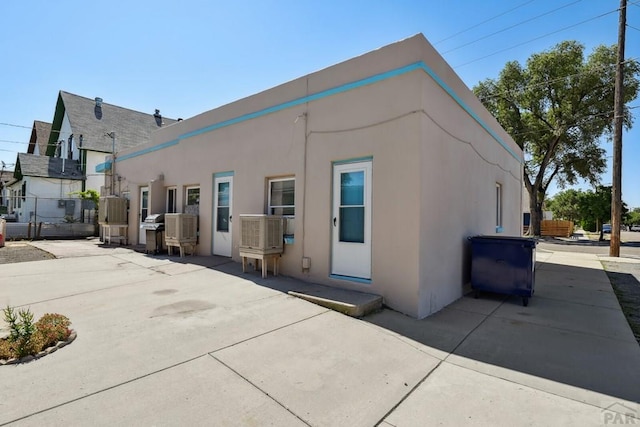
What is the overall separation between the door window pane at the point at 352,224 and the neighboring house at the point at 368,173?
0.02 meters

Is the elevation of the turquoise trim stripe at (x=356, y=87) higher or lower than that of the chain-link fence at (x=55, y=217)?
higher

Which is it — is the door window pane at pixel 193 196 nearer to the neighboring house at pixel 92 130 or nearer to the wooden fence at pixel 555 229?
the neighboring house at pixel 92 130

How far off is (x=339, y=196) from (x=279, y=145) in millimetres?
1891

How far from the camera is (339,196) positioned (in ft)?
17.9

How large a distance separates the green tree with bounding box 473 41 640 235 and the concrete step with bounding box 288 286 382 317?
77.1ft

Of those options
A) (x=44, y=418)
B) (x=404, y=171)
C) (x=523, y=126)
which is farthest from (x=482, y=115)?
(x=523, y=126)

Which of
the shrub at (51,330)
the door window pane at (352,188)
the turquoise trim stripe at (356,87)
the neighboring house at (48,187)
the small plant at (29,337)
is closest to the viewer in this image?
the small plant at (29,337)

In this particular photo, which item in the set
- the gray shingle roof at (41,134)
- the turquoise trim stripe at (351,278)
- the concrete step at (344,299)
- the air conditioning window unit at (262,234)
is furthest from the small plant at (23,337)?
the gray shingle roof at (41,134)

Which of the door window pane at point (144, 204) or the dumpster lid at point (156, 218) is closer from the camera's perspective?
the dumpster lid at point (156, 218)

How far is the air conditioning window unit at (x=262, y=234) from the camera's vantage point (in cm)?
586

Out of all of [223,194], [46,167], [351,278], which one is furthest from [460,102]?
[46,167]

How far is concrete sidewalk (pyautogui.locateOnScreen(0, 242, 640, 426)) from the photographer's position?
2.26 m

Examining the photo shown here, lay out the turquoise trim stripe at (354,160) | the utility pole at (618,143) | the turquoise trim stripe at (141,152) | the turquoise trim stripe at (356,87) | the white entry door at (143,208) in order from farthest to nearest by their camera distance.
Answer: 1. the utility pole at (618,143)
2. the white entry door at (143,208)
3. the turquoise trim stripe at (141,152)
4. the turquoise trim stripe at (354,160)
5. the turquoise trim stripe at (356,87)

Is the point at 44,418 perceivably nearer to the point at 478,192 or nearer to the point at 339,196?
the point at 339,196
